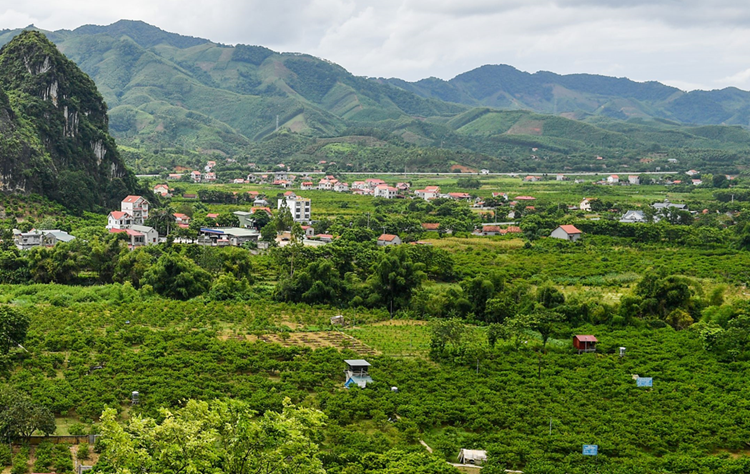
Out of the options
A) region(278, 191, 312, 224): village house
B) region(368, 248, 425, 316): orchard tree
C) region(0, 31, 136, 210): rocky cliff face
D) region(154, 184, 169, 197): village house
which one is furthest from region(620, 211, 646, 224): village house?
region(154, 184, 169, 197): village house

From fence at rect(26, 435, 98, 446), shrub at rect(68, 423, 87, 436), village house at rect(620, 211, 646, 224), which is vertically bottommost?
fence at rect(26, 435, 98, 446)

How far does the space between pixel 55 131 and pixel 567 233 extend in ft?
149

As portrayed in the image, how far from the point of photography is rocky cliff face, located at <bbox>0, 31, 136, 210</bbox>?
59.2 meters

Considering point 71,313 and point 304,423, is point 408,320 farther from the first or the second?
point 304,423

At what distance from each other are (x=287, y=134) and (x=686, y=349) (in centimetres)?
14521

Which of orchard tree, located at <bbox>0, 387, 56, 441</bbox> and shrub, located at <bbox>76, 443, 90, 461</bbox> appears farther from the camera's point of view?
orchard tree, located at <bbox>0, 387, 56, 441</bbox>

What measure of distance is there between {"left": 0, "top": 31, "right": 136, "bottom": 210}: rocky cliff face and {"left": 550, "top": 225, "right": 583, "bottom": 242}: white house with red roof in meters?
38.7

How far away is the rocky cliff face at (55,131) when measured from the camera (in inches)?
2329

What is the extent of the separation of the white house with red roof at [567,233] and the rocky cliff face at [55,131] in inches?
1523

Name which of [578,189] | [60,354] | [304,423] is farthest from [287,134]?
[304,423]

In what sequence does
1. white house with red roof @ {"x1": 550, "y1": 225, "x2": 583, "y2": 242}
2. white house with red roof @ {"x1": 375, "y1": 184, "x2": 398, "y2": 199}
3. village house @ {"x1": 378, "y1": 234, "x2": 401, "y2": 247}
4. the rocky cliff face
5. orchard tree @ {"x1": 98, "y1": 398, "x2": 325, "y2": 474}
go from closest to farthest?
orchard tree @ {"x1": 98, "y1": 398, "x2": 325, "y2": 474}
village house @ {"x1": 378, "y1": 234, "x2": 401, "y2": 247}
white house with red roof @ {"x1": 550, "y1": 225, "x2": 583, "y2": 242}
the rocky cliff face
white house with red roof @ {"x1": 375, "y1": 184, "x2": 398, "y2": 199}

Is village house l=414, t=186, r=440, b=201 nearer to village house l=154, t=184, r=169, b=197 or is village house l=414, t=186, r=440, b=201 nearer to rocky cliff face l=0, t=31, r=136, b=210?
village house l=154, t=184, r=169, b=197

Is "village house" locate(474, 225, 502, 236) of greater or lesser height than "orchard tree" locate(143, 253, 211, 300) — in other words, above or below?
above

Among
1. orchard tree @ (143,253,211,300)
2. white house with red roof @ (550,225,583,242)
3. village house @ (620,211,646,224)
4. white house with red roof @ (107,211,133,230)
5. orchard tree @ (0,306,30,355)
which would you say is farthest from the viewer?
village house @ (620,211,646,224)
